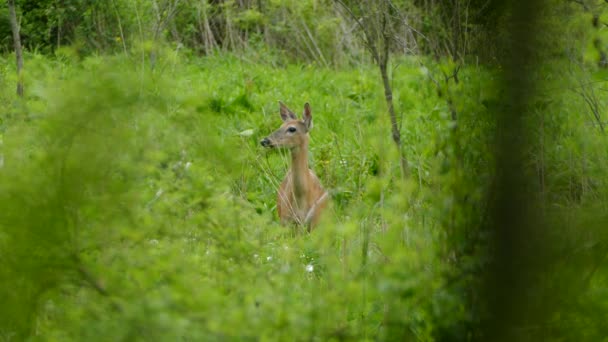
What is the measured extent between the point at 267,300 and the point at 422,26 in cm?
665

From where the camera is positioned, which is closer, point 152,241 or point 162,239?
point 162,239

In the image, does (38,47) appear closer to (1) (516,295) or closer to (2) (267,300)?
(2) (267,300)

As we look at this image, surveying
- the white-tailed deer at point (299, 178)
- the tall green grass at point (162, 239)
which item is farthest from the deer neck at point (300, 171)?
the tall green grass at point (162, 239)

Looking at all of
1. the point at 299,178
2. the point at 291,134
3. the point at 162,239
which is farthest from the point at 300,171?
the point at 162,239

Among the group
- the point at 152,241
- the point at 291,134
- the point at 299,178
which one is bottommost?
the point at 299,178

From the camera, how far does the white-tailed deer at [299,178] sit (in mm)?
5383

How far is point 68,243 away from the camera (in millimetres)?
1882

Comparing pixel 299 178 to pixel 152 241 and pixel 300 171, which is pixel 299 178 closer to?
pixel 300 171

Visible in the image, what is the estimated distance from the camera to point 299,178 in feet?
19.4

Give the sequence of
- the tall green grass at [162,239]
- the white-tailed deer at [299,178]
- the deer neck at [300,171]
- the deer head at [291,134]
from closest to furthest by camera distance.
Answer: the tall green grass at [162,239], the white-tailed deer at [299,178], the deer neck at [300,171], the deer head at [291,134]

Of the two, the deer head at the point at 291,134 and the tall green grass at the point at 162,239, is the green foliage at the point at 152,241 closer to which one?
the tall green grass at the point at 162,239

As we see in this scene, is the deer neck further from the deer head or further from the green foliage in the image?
the green foliage

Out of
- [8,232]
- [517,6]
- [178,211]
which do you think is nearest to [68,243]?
[8,232]

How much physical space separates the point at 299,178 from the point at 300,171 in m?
0.09
